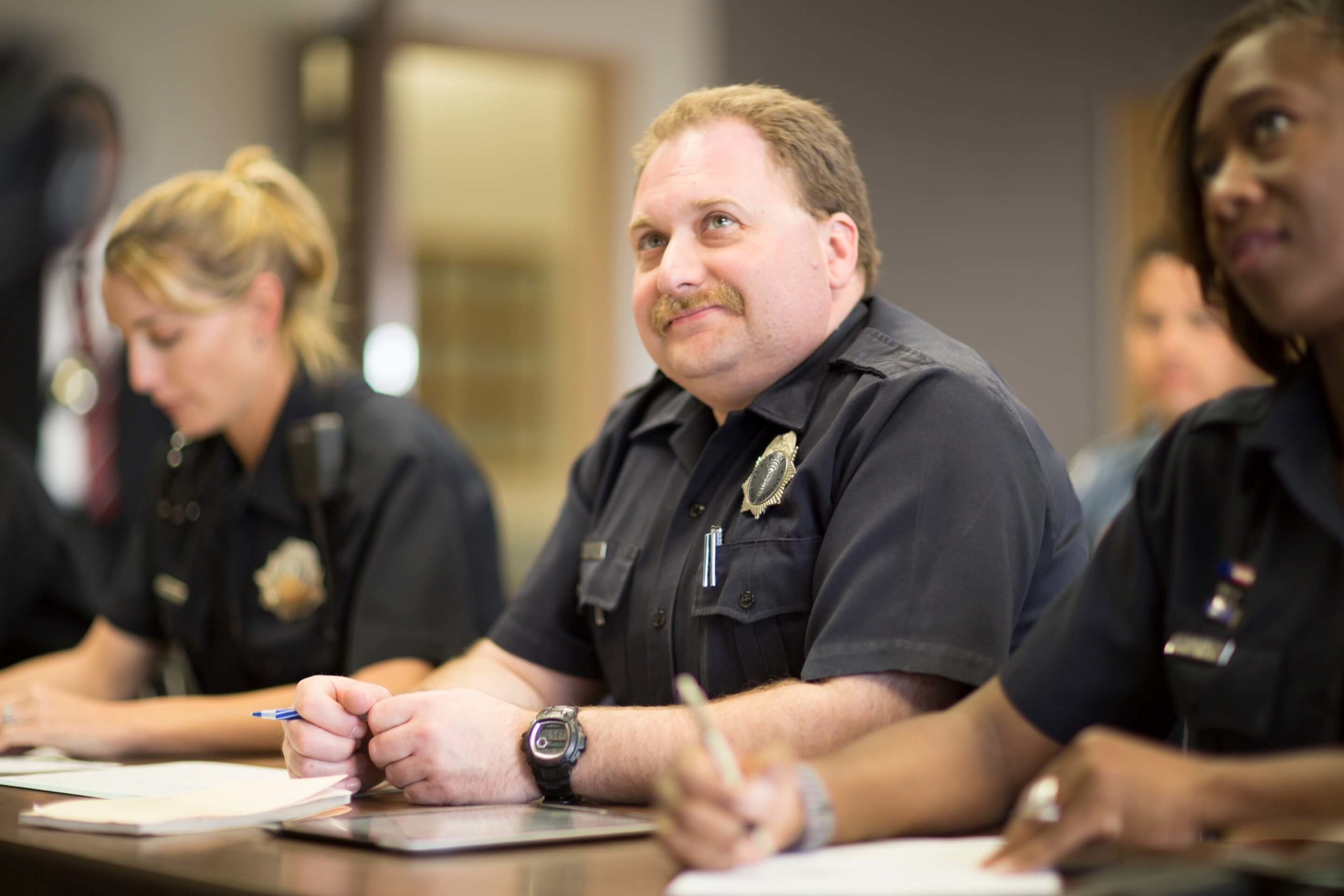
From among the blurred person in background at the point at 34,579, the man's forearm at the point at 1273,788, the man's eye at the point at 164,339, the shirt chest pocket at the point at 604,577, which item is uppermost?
the man's eye at the point at 164,339

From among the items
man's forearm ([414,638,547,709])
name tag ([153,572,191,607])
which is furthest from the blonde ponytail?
man's forearm ([414,638,547,709])

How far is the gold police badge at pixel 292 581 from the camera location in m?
2.24

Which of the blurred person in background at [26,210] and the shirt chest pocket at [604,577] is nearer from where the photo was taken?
the shirt chest pocket at [604,577]

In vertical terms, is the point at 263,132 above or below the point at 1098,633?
above

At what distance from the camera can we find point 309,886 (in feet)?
3.30

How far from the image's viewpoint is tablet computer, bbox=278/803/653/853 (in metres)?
1.16

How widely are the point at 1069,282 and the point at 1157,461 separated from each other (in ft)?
13.2

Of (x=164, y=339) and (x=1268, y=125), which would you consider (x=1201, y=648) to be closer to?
(x=1268, y=125)

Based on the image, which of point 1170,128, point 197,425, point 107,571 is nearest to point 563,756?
point 1170,128

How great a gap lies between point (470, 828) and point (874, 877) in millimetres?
414

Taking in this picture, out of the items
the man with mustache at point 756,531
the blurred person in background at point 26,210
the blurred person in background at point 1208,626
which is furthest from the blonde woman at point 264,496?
the blurred person in background at point 26,210

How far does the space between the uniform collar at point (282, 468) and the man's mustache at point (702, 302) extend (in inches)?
33.9

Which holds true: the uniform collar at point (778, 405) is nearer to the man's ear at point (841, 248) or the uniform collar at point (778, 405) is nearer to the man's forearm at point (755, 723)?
the man's ear at point (841, 248)

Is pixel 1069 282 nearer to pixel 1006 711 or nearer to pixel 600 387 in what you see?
pixel 600 387
